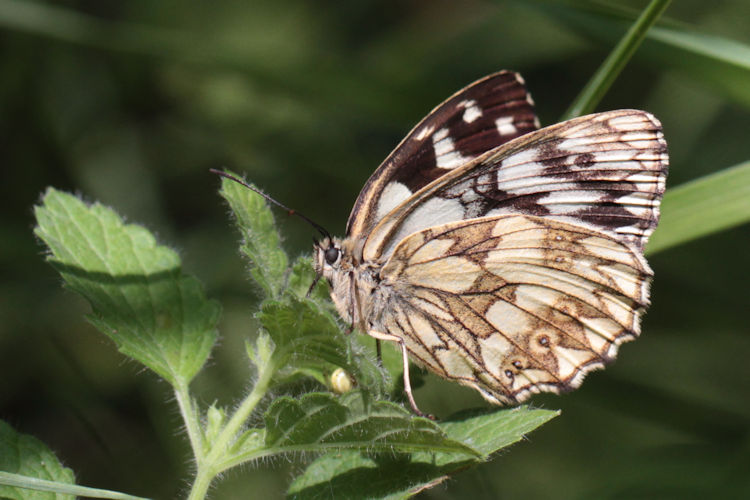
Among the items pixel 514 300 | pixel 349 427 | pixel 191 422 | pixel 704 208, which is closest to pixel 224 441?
pixel 191 422

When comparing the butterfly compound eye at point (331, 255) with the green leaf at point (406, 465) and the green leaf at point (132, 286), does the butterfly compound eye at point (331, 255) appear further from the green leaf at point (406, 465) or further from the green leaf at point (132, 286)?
the green leaf at point (406, 465)

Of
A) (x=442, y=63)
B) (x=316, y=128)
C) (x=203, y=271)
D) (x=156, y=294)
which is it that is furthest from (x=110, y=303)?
(x=442, y=63)

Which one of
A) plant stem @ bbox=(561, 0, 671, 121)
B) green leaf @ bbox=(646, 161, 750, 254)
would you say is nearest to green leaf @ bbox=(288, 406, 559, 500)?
green leaf @ bbox=(646, 161, 750, 254)

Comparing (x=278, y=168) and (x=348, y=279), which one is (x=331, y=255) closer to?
(x=348, y=279)

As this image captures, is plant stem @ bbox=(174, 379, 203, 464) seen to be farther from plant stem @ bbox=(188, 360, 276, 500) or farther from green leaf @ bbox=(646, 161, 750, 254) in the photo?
green leaf @ bbox=(646, 161, 750, 254)

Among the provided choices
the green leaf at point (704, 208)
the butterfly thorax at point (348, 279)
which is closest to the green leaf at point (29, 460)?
the butterfly thorax at point (348, 279)

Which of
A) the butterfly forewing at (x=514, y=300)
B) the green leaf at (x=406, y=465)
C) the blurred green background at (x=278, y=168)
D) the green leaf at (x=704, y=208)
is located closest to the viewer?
the green leaf at (x=406, y=465)
